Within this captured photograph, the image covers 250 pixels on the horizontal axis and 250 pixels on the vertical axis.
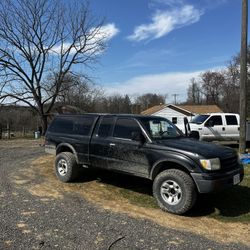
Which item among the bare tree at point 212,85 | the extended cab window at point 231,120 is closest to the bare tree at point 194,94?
the bare tree at point 212,85

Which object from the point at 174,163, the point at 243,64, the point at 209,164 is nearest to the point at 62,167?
the point at 174,163

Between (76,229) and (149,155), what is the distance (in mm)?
2197

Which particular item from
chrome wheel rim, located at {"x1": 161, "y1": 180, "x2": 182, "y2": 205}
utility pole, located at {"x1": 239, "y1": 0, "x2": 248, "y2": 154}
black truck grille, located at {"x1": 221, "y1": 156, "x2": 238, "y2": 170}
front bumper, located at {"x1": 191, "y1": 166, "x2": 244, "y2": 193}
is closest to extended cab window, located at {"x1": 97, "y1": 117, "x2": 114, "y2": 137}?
chrome wheel rim, located at {"x1": 161, "y1": 180, "x2": 182, "y2": 205}

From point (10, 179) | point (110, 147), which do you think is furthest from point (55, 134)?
point (110, 147)

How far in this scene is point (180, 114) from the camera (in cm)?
5662

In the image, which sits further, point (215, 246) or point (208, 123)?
point (208, 123)

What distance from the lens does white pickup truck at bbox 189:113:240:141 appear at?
17.6m

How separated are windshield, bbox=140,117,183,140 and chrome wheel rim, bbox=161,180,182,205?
108cm

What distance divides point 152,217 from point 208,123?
40.5ft

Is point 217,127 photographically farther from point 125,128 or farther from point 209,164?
point 209,164

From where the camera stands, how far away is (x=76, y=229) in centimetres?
527

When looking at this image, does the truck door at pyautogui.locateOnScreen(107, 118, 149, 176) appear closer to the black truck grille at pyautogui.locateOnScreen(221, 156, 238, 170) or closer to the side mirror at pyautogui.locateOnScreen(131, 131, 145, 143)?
the side mirror at pyautogui.locateOnScreen(131, 131, 145, 143)

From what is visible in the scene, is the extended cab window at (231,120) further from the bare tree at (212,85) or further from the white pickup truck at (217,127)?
the bare tree at (212,85)

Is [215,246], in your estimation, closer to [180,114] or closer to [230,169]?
Result: [230,169]
